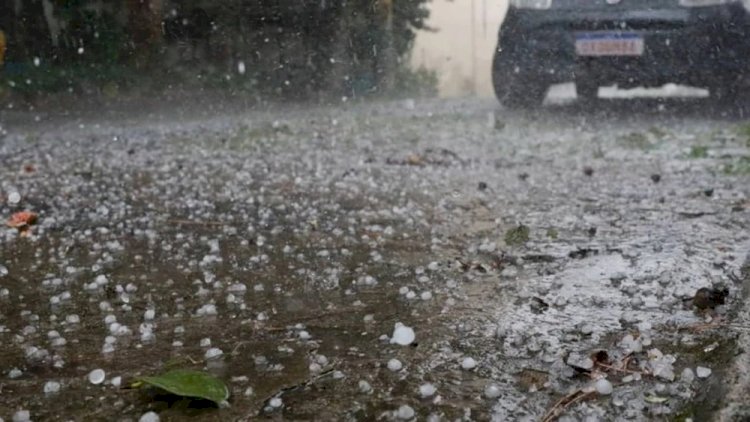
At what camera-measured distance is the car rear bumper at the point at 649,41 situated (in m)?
5.30

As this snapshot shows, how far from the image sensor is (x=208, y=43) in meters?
7.41

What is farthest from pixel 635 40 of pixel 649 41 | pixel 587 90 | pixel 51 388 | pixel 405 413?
pixel 51 388

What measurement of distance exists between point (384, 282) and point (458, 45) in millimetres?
6897

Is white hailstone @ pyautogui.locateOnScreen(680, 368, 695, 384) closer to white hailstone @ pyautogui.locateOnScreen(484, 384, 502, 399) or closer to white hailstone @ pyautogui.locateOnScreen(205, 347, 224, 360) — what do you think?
white hailstone @ pyautogui.locateOnScreen(484, 384, 502, 399)

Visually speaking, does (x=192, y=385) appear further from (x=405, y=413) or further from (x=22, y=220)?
(x=22, y=220)

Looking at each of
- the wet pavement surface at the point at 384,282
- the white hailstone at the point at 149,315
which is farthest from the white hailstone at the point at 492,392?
the white hailstone at the point at 149,315

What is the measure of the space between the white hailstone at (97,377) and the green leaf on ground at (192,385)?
0.39ft

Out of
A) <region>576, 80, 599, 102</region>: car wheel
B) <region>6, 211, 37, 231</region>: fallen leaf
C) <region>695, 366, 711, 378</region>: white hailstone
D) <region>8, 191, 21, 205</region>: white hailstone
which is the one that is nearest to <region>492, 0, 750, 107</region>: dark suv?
<region>576, 80, 599, 102</region>: car wheel

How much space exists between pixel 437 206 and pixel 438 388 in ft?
5.35

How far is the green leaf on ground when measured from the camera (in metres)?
1.36


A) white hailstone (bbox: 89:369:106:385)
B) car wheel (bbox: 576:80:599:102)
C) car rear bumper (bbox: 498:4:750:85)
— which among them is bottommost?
car wheel (bbox: 576:80:599:102)

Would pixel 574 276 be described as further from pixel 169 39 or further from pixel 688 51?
pixel 169 39

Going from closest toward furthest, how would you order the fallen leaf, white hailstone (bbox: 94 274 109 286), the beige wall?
white hailstone (bbox: 94 274 109 286), the fallen leaf, the beige wall

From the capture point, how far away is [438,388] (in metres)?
1.43
